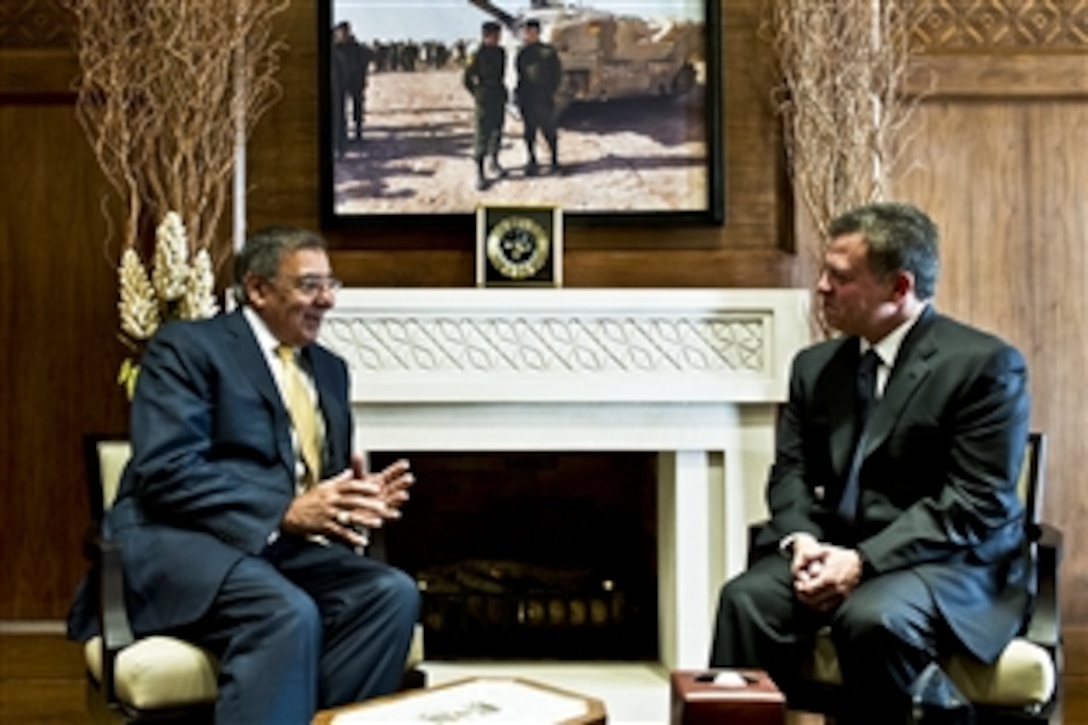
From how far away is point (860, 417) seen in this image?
2.82m

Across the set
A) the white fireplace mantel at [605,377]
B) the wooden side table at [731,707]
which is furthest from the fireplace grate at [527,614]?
the wooden side table at [731,707]

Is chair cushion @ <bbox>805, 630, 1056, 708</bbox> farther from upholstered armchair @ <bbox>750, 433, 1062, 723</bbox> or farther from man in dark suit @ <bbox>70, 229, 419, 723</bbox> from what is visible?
man in dark suit @ <bbox>70, 229, 419, 723</bbox>

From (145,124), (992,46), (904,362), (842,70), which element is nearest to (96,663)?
(145,124)

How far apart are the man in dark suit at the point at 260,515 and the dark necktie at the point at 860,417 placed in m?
0.95

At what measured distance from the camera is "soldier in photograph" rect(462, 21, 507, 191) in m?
3.79

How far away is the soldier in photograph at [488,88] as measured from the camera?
3787mm

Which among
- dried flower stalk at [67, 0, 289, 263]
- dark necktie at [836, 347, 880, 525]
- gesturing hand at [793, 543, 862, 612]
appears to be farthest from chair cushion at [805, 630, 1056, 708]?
dried flower stalk at [67, 0, 289, 263]

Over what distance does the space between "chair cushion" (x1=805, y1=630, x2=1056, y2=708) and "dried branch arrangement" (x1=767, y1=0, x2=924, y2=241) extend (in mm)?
1406

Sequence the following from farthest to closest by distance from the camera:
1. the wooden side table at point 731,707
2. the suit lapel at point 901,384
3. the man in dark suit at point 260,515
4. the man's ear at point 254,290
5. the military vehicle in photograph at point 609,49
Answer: the military vehicle in photograph at point 609,49 < the man's ear at point 254,290 < the suit lapel at point 901,384 < the man in dark suit at point 260,515 < the wooden side table at point 731,707

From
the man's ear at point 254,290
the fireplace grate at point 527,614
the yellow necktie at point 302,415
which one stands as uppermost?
the man's ear at point 254,290

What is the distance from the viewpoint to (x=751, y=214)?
3.79 m

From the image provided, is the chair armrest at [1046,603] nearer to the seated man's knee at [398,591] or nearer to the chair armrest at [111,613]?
the seated man's knee at [398,591]

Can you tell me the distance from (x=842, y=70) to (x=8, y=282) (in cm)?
263

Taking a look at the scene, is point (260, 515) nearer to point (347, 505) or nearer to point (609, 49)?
point (347, 505)
